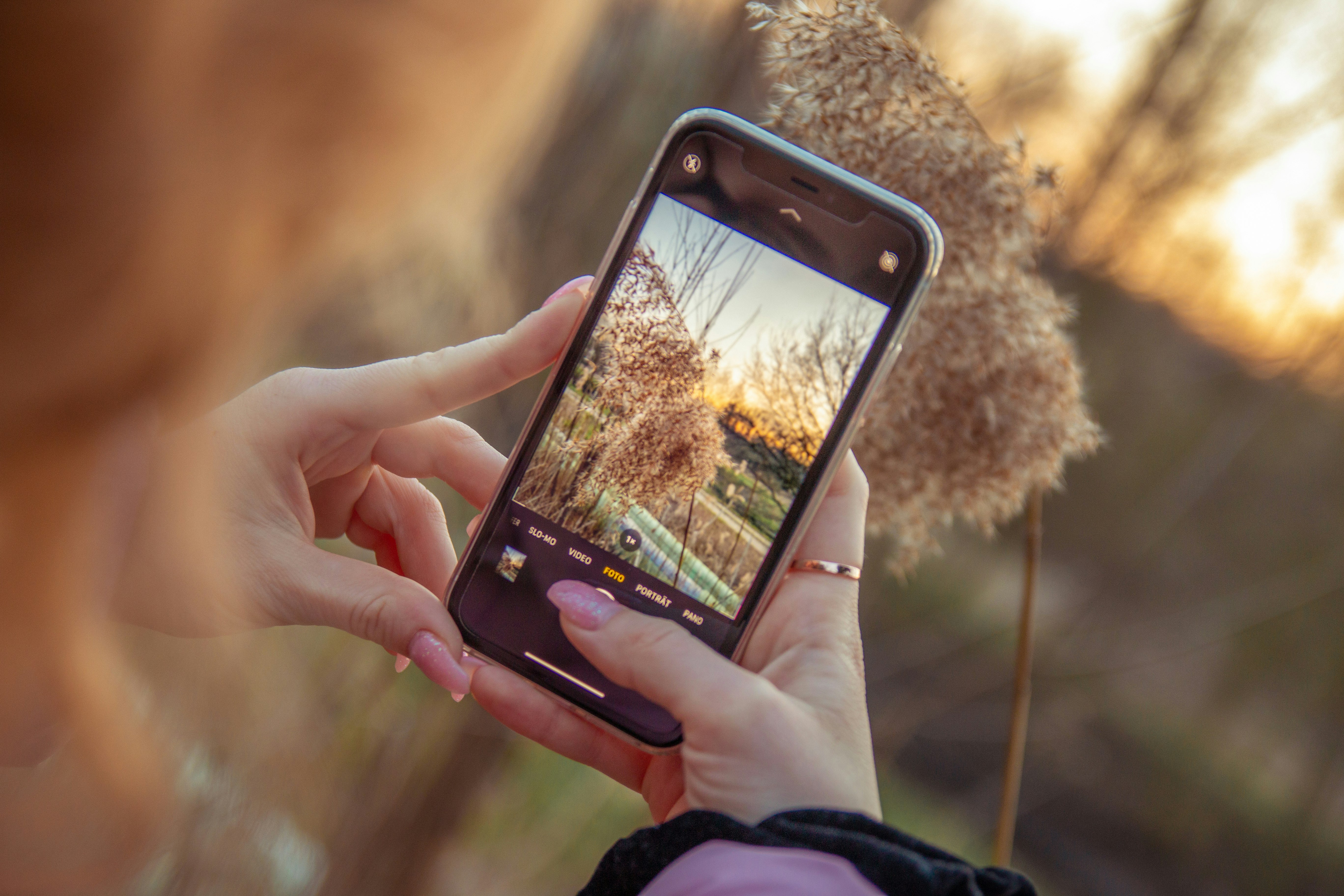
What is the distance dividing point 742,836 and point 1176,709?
6.02 ft

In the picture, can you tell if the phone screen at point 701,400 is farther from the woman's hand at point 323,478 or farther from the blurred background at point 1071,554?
the blurred background at point 1071,554

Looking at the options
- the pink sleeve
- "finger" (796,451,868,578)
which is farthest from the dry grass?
the pink sleeve

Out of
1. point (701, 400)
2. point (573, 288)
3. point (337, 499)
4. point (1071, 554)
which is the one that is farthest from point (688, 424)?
point (1071, 554)

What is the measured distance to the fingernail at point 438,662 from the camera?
22.2 inches

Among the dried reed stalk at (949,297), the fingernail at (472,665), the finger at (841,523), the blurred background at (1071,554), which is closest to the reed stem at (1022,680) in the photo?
the dried reed stalk at (949,297)

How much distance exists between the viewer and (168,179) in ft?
0.54

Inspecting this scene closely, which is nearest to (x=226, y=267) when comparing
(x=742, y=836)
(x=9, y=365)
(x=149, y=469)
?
(x=9, y=365)

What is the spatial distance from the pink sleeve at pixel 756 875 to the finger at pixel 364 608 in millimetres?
256

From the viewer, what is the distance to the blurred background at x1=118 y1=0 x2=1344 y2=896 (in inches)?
33.0

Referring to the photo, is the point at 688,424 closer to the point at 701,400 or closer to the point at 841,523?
the point at 701,400

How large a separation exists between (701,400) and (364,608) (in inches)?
13.9

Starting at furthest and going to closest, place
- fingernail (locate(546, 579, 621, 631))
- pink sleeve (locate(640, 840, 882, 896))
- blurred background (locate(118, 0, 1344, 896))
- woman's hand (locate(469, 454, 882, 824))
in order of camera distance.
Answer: blurred background (locate(118, 0, 1344, 896)) < fingernail (locate(546, 579, 621, 631)) < woman's hand (locate(469, 454, 882, 824)) < pink sleeve (locate(640, 840, 882, 896))

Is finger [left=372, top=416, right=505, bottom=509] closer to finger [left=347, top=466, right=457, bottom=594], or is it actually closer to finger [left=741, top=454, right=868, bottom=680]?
finger [left=347, top=466, right=457, bottom=594]

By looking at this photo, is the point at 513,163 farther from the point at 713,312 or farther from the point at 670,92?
the point at 670,92
